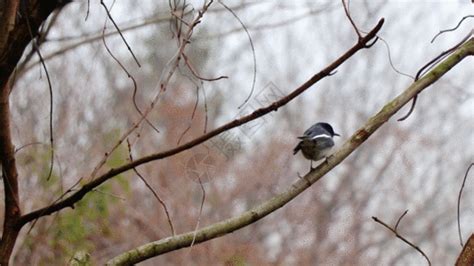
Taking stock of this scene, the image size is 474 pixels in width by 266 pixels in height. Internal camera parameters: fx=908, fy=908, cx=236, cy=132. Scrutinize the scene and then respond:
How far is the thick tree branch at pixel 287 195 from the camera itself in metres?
1.04

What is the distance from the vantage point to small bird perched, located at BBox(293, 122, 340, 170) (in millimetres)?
1261

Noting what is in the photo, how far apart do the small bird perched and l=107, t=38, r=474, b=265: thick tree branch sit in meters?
0.17

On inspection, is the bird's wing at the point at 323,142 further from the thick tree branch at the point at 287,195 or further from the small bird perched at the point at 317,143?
the thick tree branch at the point at 287,195

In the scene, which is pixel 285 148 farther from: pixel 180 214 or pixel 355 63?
pixel 355 63

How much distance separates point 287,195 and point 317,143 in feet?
0.76

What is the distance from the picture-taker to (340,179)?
6.23 metres

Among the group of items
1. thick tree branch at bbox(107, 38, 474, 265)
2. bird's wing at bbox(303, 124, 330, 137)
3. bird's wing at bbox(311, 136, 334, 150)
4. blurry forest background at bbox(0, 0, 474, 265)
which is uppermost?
blurry forest background at bbox(0, 0, 474, 265)

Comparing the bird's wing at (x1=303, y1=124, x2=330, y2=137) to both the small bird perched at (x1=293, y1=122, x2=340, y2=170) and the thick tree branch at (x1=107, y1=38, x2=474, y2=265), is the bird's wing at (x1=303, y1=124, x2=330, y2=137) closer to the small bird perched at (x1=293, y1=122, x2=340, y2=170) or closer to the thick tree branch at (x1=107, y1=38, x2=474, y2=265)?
the small bird perched at (x1=293, y1=122, x2=340, y2=170)

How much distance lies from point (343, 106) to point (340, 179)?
51 cm

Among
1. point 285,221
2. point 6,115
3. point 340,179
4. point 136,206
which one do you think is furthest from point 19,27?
point 340,179

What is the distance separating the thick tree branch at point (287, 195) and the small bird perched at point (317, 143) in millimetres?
169

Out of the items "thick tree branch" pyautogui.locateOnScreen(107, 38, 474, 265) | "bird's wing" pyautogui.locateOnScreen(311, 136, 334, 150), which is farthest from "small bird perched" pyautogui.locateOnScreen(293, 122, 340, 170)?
"thick tree branch" pyautogui.locateOnScreen(107, 38, 474, 265)

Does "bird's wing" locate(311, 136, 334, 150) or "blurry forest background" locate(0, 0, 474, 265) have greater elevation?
"blurry forest background" locate(0, 0, 474, 265)

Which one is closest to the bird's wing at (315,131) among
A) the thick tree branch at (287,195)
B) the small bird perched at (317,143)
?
the small bird perched at (317,143)
